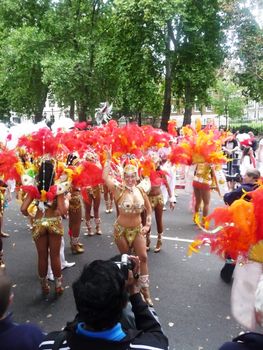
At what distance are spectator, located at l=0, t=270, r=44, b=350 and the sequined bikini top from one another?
8.32 feet

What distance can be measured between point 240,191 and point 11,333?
132 inches

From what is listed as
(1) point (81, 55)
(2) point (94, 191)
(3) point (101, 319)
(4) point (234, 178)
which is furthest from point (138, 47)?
(3) point (101, 319)

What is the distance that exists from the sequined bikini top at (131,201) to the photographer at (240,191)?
1.06 meters

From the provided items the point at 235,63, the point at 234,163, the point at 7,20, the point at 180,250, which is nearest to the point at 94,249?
the point at 180,250

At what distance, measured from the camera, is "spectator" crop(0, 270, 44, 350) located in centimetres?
204

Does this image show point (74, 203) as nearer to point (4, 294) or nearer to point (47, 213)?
point (47, 213)

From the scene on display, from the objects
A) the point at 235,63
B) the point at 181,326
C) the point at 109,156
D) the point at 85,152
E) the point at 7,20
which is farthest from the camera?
the point at 7,20

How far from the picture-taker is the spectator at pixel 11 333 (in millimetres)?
2043

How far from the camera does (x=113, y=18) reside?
789 inches

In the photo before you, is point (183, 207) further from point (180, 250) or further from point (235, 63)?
point (235, 63)

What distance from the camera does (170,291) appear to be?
204 inches

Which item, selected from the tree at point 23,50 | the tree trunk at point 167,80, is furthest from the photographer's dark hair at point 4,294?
the tree at point 23,50

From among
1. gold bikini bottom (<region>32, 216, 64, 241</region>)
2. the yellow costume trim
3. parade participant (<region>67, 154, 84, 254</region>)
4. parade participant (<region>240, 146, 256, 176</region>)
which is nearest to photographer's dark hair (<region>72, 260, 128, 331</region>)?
gold bikini bottom (<region>32, 216, 64, 241</region>)

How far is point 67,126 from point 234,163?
22.9 feet
